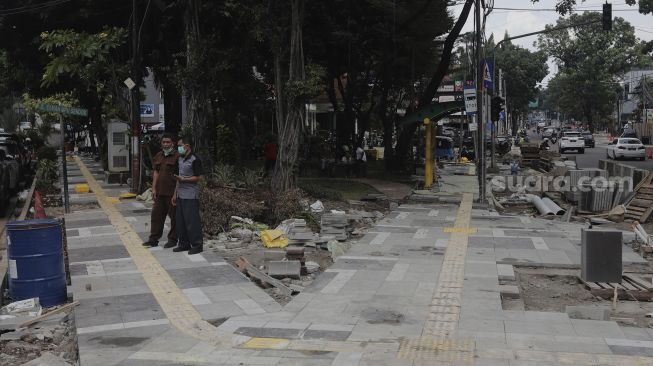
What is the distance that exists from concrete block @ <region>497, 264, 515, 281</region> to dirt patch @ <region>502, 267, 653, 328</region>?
79 millimetres

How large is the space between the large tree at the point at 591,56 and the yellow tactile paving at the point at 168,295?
73.2 m

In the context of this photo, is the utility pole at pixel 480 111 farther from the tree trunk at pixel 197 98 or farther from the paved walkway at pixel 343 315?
the tree trunk at pixel 197 98

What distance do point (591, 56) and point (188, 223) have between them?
79064 millimetres

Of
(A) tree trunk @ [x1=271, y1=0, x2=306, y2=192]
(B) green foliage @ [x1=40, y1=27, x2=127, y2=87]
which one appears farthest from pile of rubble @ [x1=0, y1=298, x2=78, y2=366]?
(B) green foliage @ [x1=40, y1=27, x2=127, y2=87]

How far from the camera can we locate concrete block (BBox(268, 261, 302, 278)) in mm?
8781

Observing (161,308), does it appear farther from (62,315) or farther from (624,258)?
(624,258)

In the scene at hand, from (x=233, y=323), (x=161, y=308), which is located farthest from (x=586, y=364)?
(x=161, y=308)

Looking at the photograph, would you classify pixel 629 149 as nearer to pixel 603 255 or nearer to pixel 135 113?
pixel 135 113

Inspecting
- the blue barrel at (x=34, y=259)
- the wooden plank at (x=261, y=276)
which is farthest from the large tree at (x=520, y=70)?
the blue barrel at (x=34, y=259)

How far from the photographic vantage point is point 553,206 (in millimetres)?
16625

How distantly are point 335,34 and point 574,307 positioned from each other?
18.1m

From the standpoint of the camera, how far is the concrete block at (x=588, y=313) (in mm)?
7000

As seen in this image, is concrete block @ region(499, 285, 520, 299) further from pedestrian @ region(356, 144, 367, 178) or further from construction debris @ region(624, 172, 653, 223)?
pedestrian @ region(356, 144, 367, 178)

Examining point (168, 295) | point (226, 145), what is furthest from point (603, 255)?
point (226, 145)
